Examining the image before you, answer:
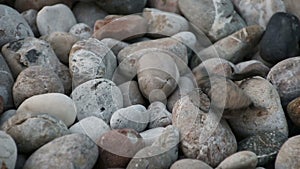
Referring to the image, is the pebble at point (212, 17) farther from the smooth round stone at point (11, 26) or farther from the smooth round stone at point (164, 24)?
the smooth round stone at point (11, 26)

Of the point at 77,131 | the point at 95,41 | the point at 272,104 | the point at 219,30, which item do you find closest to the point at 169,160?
the point at 77,131

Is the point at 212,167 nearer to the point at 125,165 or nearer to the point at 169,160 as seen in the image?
the point at 169,160

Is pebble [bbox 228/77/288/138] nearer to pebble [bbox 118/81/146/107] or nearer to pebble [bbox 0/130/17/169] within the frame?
pebble [bbox 118/81/146/107]

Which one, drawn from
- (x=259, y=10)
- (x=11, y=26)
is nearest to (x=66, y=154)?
(x=11, y=26)

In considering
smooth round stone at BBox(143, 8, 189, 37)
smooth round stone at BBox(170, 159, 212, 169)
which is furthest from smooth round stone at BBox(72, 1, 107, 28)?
smooth round stone at BBox(170, 159, 212, 169)

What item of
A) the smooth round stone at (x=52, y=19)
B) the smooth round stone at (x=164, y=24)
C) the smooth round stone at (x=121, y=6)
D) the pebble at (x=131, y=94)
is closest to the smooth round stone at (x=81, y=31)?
the smooth round stone at (x=52, y=19)

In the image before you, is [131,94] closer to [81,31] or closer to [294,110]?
[81,31]
